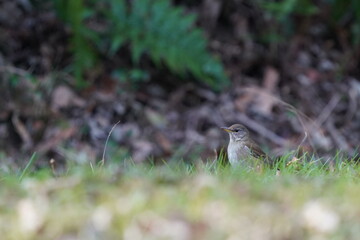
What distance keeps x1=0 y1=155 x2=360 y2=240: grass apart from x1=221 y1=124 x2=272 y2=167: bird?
6.09ft

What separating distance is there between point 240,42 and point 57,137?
136 inches

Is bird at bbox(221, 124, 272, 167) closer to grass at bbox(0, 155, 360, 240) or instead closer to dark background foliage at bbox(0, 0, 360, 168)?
dark background foliage at bbox(0, 0, 360, 168)

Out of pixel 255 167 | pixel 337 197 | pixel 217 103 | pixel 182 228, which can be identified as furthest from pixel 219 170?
pixel 217 103

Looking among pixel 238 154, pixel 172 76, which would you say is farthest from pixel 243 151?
pixel 172 76

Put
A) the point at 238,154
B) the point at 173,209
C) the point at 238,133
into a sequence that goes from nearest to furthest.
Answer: the point at 173,209
the point at 238,154
the point at 238,133

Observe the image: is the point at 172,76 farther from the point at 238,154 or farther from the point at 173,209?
the point at 173,209

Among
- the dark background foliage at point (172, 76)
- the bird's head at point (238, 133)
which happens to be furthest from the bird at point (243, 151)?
the dark background foliage at point (172, 76)

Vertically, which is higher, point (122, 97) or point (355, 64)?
point (355, 64)

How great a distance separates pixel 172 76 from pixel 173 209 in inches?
282

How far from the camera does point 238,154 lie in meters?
7.04

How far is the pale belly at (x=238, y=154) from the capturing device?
21.8ft

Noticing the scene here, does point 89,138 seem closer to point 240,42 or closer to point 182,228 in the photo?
point 240,42

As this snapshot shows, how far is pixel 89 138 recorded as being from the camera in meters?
10.2

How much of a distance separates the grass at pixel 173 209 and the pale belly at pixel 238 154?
2.17 m
